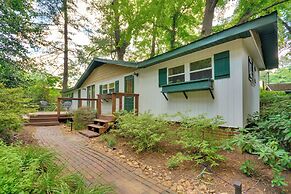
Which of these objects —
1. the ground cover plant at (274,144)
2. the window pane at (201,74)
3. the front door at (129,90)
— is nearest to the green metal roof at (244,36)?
the window pane at (201,74)

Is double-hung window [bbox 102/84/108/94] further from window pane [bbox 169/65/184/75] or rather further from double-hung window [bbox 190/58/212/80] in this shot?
double-hung window [bbox 190/58/212/80]

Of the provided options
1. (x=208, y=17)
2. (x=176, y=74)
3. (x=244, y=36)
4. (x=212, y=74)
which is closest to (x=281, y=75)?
(x=208, y=17)

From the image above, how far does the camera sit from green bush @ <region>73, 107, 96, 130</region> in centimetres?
829

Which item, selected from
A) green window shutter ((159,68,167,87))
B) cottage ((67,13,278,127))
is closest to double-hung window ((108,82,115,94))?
cottage ((67,13,278,127))

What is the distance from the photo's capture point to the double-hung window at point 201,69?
228 inches

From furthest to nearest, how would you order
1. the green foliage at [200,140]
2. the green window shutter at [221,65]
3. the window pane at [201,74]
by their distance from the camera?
1. the window pane at [201,74]
2. the green window shutter at [221,65]
3. the green foliage at [200,140]

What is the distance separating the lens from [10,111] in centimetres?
452

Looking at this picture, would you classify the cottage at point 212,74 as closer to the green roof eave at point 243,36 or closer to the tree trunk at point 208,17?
the green roof eave at point 243,36

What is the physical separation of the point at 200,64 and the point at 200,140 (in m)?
2.93

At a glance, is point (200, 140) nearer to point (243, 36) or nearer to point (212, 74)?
point (212, 74)

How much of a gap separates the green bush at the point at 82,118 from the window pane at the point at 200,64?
16.6 feet

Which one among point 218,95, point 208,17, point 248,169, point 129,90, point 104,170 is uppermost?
point 208,17

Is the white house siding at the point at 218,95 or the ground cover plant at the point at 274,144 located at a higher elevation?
the white house siding at the point at 218,95

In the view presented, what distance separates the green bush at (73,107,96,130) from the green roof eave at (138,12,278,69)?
325 cm
